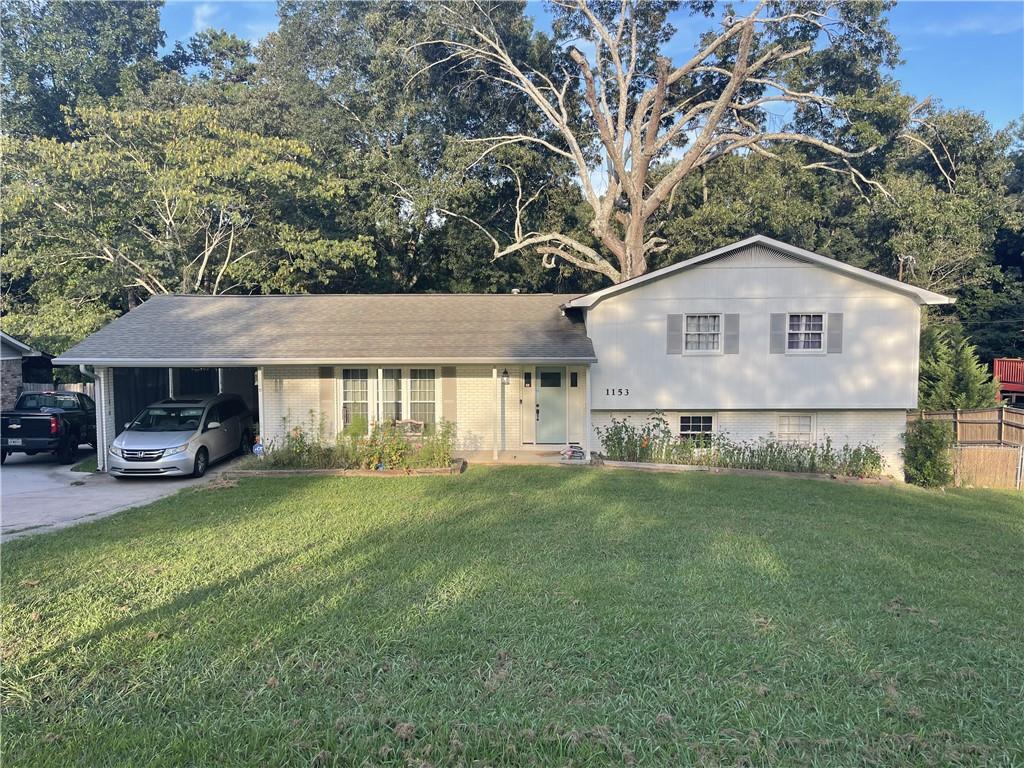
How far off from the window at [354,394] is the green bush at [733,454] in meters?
5.89

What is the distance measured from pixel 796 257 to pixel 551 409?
6.79 m

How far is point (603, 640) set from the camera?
4664mm

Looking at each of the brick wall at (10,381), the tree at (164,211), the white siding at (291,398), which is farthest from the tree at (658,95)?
the brick wall at (10,381)

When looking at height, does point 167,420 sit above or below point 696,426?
above

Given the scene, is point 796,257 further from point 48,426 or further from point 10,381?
point 10,381

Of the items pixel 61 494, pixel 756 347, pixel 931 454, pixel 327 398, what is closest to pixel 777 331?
pixel 756 347

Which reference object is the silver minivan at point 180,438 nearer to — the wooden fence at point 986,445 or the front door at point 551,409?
the front door at point 551,409

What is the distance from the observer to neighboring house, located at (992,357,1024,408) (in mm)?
26406

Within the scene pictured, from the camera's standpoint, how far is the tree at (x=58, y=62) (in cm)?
3042

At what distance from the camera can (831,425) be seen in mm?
15625

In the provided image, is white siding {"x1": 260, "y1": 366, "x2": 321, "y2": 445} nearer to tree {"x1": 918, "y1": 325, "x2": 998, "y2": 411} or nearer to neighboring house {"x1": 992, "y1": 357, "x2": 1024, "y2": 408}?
tree {"x1": 918, "y1": 325, "x2": 998, "y2": 411}

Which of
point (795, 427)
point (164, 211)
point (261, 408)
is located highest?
point (164, 211)

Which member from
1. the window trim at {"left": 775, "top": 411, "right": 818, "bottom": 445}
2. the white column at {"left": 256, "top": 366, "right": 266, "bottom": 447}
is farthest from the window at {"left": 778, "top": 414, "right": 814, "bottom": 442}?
the white column at {"left": 256, "top": 366, "right": 266, "bottom": 447}

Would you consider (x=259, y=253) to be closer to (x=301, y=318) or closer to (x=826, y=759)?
(x=301, y=318)
